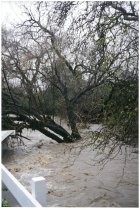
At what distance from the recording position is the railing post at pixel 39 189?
6.93 ft

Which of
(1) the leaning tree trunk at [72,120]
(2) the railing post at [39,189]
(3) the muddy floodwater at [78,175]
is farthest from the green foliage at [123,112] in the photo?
(1) the leaning tree trunk at [72,120]

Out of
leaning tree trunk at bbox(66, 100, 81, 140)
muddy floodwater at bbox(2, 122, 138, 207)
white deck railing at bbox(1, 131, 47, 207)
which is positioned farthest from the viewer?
leaning tree trunk at bbox(66, 100, 81, 140)

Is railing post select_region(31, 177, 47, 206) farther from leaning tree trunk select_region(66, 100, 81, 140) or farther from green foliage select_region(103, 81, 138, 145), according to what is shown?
leaning tree trunk select_region(66, 100, 81, 140)

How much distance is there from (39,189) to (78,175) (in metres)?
3.61

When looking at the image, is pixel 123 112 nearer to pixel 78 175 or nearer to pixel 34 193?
pixel 34 193

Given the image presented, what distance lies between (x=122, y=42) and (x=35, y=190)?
1.94 metres

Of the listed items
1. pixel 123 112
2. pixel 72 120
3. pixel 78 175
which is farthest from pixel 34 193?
pixel 72 120

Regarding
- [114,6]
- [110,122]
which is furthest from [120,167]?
[114,6]

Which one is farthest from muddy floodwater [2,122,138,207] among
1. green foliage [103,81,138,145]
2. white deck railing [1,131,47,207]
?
white deck railing [1,131,47,207]

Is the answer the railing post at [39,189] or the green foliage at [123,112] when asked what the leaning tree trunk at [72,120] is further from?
the railing post at [39,189]

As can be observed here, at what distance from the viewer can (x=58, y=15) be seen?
397cm

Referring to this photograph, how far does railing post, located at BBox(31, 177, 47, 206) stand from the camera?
2.11 m

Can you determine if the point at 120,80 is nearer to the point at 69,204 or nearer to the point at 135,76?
the point at 135,76

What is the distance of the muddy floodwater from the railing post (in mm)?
1782
